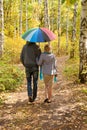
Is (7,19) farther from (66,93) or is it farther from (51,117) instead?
(51,117)

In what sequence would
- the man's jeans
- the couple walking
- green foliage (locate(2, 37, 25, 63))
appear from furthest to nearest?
green foliage (locate(2, 37, 25, 63)) → the man's jeans → the couple walking

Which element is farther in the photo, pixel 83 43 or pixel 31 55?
pixel 83 43

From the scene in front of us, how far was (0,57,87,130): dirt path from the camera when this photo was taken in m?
6.39

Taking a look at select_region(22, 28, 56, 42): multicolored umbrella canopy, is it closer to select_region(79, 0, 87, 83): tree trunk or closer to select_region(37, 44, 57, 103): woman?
select_region(37, 44, 57, 103): woman

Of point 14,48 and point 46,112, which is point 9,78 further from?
point 14,48

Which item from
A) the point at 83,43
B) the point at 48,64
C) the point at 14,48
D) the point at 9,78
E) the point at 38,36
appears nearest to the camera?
the point at 38,36

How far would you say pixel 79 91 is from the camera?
31.0 feet

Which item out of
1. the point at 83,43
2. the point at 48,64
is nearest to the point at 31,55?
the point at 48,64

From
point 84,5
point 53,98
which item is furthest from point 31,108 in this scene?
point 84,5

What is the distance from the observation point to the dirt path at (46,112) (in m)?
6.39

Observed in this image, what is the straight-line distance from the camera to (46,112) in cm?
736

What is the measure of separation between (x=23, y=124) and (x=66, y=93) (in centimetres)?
317

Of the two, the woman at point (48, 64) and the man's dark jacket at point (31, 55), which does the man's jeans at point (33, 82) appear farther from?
the woman at point (48, 64)

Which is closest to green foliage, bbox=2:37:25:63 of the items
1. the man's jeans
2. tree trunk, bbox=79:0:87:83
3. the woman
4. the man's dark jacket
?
tree trunk, bbox=79:0:87:83
